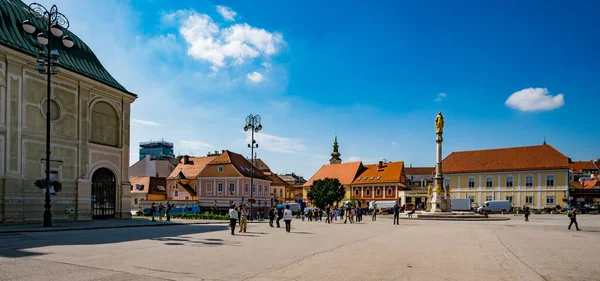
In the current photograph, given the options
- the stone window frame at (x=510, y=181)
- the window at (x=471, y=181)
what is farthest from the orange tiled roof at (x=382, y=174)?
the stone window frame at (x=510, y=181)

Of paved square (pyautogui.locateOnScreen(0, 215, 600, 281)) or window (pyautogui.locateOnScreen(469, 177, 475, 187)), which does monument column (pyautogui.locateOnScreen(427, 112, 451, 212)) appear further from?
paved square (pyautogui.locateOnScreen(0, 215, 600, 281))

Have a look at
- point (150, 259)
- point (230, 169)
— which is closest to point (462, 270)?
point (150, 259)

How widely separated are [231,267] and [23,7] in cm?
2616

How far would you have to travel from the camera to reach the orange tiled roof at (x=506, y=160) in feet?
212

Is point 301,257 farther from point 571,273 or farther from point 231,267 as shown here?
point 571,273

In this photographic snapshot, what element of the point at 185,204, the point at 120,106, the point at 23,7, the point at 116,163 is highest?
the point at 23,7

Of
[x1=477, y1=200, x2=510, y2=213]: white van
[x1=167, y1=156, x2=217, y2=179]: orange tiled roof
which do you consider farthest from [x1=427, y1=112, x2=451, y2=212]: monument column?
[x1=167, y1=156, x2=217, y2=179]: orange tiled roof

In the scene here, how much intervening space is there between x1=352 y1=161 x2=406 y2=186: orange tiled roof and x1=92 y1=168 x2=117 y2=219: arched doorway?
56.2m

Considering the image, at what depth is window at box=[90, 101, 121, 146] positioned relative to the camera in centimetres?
2941

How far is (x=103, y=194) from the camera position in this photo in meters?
29.8

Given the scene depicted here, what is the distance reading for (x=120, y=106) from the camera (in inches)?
1242

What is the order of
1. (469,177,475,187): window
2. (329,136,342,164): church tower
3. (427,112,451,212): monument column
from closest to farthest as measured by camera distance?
(427,112,451,212): monument column
(469,177,475,187): window
(329,136,342,164): church tower

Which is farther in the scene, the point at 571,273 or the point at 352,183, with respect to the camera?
the point at 352,183

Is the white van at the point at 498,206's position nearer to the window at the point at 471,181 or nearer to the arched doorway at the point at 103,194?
the window at the point at 471,181
